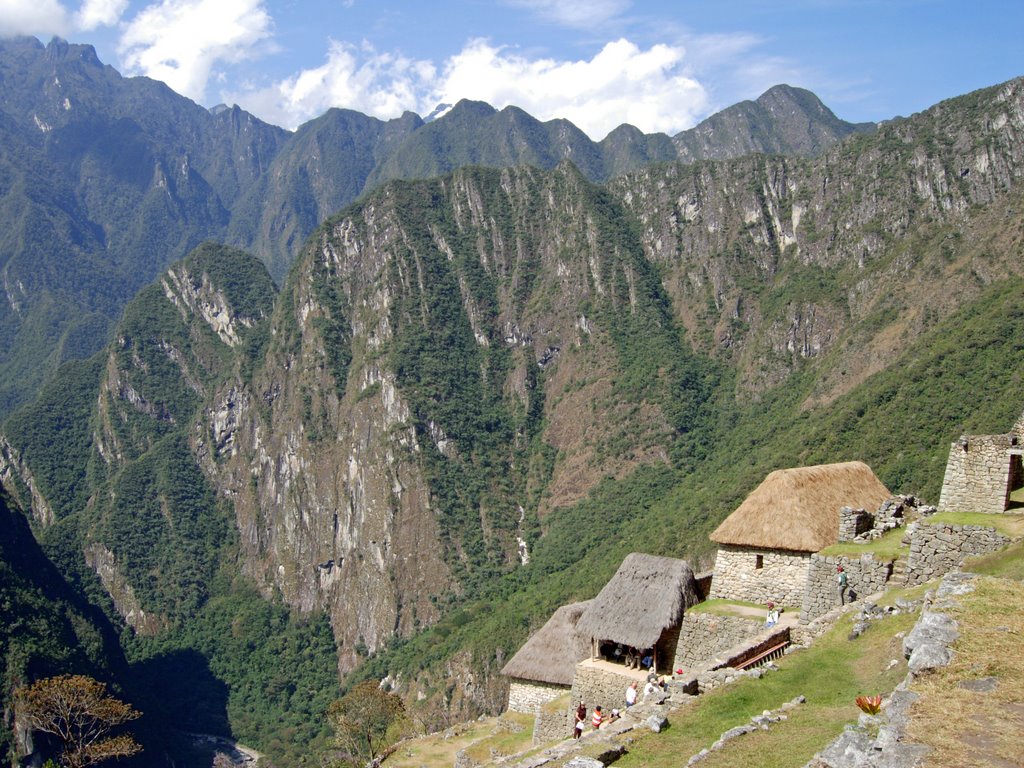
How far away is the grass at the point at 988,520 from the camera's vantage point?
13.5 meters

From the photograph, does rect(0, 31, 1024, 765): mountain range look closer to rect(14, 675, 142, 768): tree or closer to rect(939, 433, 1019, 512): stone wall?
rect(14, 675, 142, 768): tree

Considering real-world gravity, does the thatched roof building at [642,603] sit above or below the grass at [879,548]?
below

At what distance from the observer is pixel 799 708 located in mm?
9992

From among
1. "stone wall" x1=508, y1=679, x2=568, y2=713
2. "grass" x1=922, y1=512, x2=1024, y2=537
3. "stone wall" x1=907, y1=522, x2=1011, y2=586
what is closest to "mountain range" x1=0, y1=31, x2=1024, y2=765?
"stone wall" x1=508, y1=679, x2=568, y2=713

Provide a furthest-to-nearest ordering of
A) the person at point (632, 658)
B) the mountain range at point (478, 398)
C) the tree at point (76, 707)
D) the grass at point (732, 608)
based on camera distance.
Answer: the mountain range at point (478, 398) → the tree at point (76, 707) → the person at point (632, 658) → the grass at point (732, 608)

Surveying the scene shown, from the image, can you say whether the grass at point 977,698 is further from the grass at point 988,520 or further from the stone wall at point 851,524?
the stone wall at point 851,524

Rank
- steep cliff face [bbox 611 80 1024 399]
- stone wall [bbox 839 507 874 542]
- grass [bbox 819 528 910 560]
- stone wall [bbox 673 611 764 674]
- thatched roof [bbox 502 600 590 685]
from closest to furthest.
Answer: grass [bbox 819 528 910 560], stone wall [bbox 673 611 764 674], stone wall [bbox 839 507 874 542], thatched roof [bbox 502 600 590 685], steep cliff face [bbox 611 80 1024 399]

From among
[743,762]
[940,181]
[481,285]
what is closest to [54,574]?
[481,285]

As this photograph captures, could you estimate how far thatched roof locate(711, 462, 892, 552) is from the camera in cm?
1842

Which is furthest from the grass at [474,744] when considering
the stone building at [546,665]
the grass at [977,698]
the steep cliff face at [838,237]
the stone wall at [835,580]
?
the steep cliff face at [838,237]

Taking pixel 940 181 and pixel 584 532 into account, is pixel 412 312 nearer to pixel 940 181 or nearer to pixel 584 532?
pixel 584 532

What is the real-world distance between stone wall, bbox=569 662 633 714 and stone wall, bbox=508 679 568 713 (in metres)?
4.07

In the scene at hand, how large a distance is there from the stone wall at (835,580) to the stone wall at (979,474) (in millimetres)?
2471

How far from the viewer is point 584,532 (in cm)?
10906
